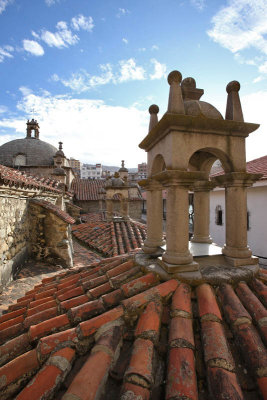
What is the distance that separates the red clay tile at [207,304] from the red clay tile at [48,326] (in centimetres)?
113

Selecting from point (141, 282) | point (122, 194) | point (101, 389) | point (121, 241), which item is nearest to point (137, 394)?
point (101, 389)

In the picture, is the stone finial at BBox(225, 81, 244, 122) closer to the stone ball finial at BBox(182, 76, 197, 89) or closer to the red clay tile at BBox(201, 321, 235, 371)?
the stone ball finial at BBox(182, 76, 197, 89)

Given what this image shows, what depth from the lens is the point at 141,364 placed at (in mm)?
1223

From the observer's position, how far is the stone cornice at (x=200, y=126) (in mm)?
2070

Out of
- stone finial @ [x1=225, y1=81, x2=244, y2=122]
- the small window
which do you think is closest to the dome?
stone finial @ [x1=225, y1=81, x2=244, y2=122]

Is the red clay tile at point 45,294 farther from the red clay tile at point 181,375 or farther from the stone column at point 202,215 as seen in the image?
the stone column at point 202,215

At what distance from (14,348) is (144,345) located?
1087 mm

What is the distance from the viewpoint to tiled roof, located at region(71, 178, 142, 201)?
20819 millimetres

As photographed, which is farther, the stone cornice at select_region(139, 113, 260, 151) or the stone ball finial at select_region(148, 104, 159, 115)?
the stone ball finial at select_region(148, 104, 159, 115)

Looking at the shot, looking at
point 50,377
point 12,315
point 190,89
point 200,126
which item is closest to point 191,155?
point 200,126

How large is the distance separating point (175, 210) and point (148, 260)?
79 centimetres

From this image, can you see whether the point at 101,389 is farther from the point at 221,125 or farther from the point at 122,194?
the point at 122,194

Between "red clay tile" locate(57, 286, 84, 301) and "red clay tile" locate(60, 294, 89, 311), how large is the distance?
0.14 metres

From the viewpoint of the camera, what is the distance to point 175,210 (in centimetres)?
220
